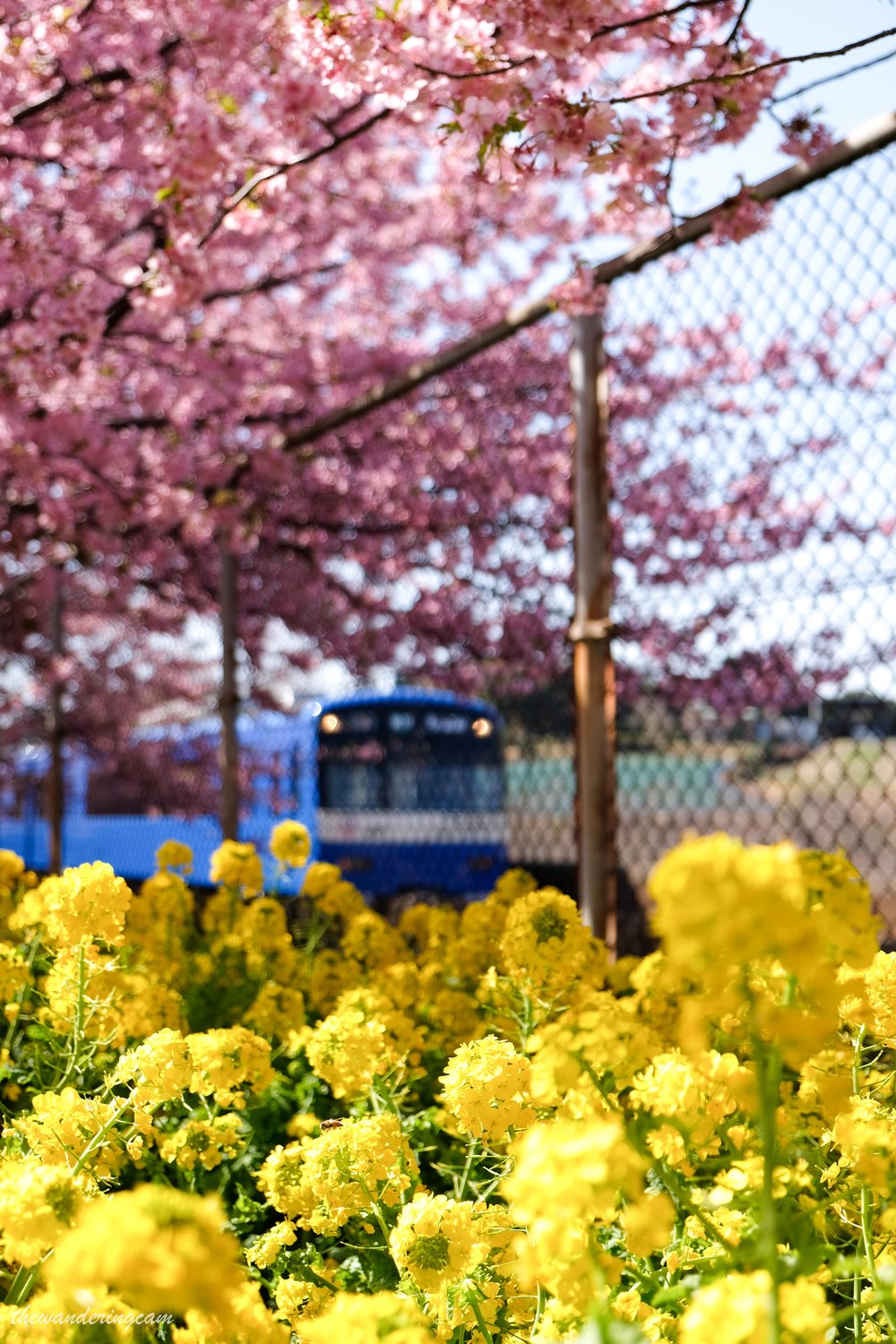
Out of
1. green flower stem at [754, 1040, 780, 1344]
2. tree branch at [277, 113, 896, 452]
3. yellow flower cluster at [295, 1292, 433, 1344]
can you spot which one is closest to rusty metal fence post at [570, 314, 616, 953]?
tree branch at [277, 113, 896, 452]

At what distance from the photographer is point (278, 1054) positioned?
10.3ft

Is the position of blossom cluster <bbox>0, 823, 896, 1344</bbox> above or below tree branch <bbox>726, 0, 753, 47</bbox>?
below

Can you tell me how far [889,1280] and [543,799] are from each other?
4.62 meters

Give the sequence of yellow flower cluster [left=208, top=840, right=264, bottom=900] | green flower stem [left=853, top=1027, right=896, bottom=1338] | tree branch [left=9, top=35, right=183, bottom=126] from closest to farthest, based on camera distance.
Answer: green flower stem [left=853, top=1027, right=896, bottom=1338] → yellow flower cluster [left=208, top=840, right=264, bottom=900] → tree branch [left=9, top=35, right=183, bottom=126]

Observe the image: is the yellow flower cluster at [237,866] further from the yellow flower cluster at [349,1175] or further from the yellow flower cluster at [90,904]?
the yellow flower cluster at [349,1175]

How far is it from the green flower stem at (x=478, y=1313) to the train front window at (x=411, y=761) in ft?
30.9

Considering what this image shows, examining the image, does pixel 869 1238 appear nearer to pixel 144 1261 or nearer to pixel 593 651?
pixel 144 1261

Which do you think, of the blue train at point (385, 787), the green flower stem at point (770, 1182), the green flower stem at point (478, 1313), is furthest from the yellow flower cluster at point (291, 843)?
the blue train at point (385, 787)

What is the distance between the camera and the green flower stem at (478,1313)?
1557mm

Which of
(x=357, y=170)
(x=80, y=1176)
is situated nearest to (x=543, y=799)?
(x=80, y=1176)

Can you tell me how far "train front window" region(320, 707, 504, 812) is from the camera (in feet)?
37.1

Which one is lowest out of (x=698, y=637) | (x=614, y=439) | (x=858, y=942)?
(x=858, y=942)

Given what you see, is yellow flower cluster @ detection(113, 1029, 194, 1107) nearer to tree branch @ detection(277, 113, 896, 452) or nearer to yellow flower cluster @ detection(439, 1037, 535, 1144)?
yellow flower cluster @ detection(439, 1037, 535, 1144)

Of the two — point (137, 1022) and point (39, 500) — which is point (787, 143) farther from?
point (39, 500)
